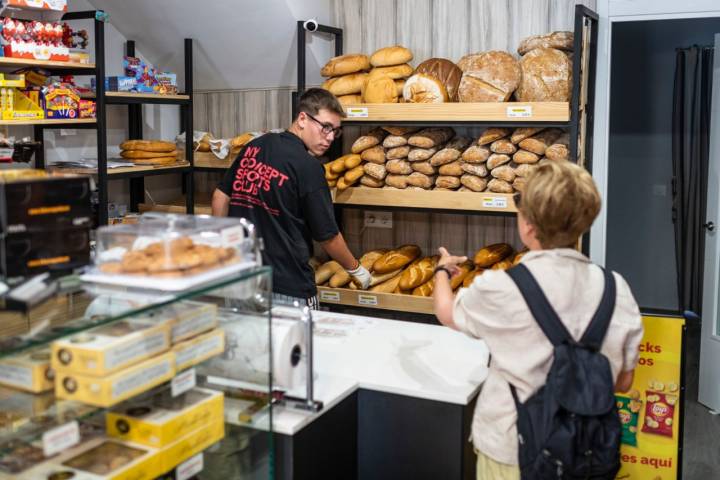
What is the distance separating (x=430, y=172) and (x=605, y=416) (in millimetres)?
2117

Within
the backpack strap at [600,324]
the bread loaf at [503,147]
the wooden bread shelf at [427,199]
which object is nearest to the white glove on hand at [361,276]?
the wooden bread shelf at [427,199]

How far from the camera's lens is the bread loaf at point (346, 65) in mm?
3922

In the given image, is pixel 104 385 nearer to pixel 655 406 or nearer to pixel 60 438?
pixel 60 438

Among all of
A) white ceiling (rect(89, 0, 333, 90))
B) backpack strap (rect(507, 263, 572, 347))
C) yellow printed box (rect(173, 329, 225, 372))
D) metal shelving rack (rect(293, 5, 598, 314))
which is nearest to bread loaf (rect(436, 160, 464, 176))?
metal shelving rack (rect(293, 5, 598, 314))

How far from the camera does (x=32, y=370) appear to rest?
1.33 meters

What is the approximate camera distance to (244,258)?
5.51ft

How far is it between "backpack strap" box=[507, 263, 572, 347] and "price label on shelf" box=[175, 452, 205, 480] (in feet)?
2.48

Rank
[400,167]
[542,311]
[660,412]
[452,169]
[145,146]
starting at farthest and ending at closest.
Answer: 1. [145,146]
2. [400,167]
3. [452,169]
4. [660,412]
5. [542,311]

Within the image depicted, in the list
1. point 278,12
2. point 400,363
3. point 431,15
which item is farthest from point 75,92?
point 400,363

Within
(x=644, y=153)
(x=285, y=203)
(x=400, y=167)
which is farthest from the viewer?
(x=644, y=153)

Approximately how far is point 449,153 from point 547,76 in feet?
1.83

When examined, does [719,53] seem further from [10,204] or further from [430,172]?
[10,204]

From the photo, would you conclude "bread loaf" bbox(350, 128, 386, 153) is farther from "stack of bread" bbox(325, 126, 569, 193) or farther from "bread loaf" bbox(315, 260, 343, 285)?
"bread loaf" bbox(315, 260, 343, 285)

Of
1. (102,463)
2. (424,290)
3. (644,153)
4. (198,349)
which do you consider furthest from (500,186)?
(644,153)
